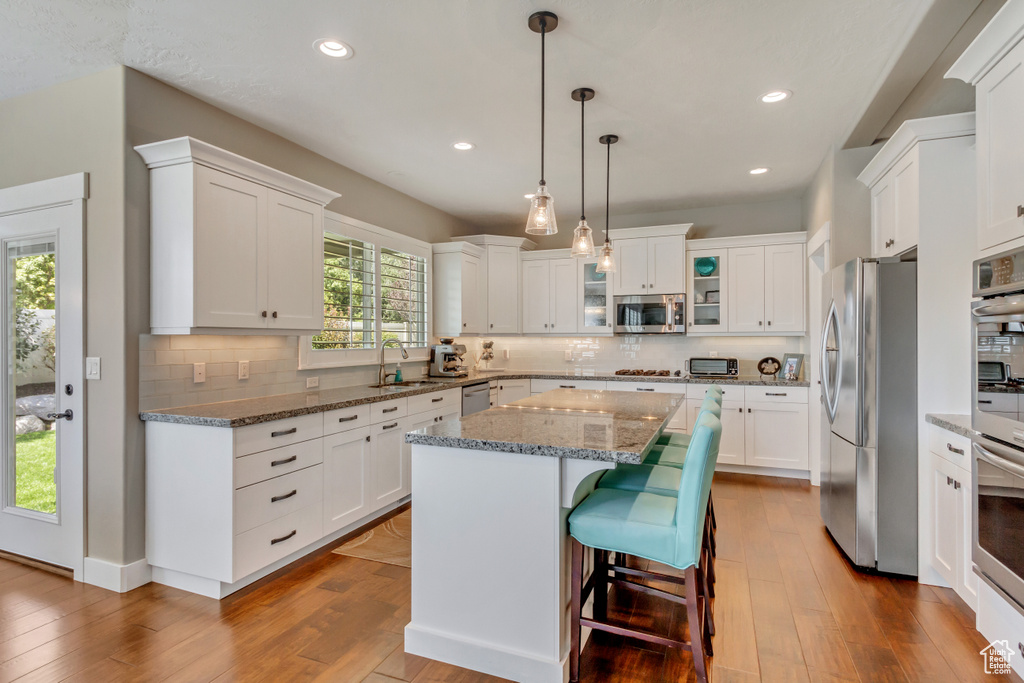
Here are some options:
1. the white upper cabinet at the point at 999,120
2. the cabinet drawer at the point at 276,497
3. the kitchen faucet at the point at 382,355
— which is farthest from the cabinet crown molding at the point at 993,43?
the kitchen faucet at the point at 382,355

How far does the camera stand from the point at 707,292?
529 centimetres

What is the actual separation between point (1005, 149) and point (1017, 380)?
0.84 m

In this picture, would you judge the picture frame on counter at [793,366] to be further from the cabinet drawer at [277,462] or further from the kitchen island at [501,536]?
the cabinet drawer at [277,462]

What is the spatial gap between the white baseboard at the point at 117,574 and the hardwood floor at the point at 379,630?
4 centimetres

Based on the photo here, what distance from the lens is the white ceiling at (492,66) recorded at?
7.25 ft

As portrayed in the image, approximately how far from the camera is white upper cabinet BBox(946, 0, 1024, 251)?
1781 millimetres

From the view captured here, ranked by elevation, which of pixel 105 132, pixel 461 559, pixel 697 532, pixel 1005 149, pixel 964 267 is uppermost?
pixel 105 132

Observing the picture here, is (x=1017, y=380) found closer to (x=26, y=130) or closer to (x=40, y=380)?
(x=40, y=380)

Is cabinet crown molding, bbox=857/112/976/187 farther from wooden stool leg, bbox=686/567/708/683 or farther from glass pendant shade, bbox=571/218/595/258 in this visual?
wooden stool leg, bbox=686/567/708/683

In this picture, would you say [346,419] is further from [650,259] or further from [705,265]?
[705,265]

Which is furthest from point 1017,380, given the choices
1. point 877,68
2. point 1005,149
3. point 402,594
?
point 402,594

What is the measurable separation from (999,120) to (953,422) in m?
1.30

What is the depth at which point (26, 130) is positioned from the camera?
2.95m

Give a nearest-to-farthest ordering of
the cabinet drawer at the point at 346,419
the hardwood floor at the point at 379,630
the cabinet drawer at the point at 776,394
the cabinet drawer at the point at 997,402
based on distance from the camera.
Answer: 1. the cabinet drawer at the point at 997,402
2. the hardwood floor at the point at 379,630
3. the cabinet drawer at the point at 346,419
4. the cabinet drawer at the point at 776,394
